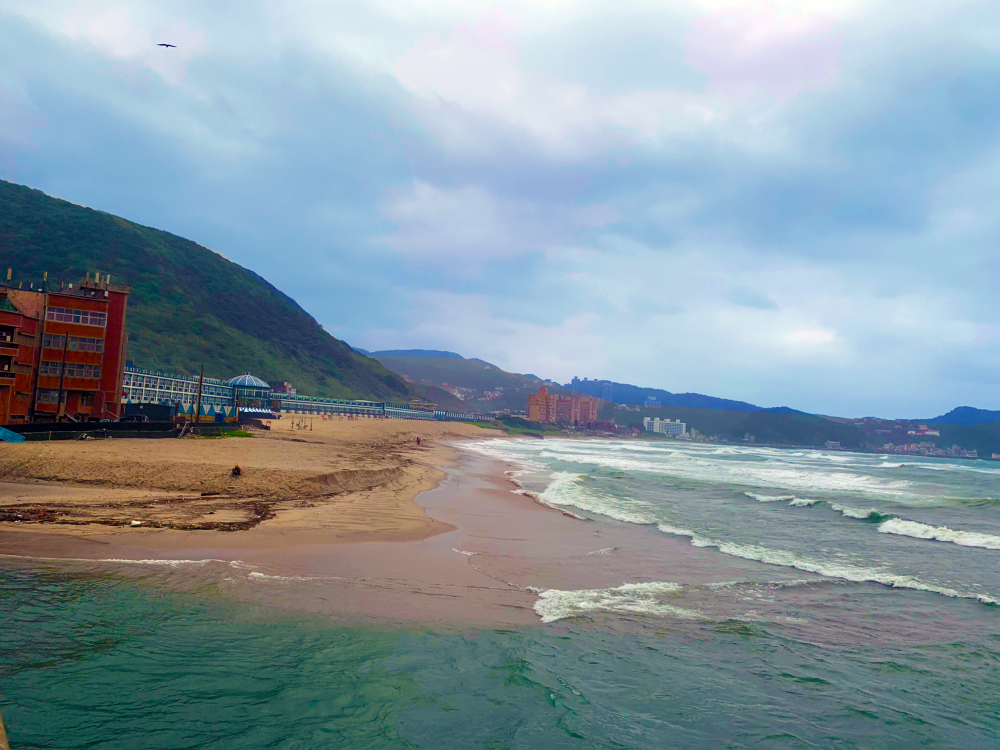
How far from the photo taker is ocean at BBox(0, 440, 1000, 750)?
207 inches

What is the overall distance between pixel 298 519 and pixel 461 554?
462 centimetres

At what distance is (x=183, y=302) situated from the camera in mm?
141625

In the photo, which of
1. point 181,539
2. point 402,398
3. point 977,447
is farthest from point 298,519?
point 977,447

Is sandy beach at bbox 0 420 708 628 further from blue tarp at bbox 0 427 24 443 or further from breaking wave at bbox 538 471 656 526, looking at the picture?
breaking wave at bbox 538 471 656 526

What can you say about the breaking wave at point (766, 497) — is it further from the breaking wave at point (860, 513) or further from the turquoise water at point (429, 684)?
the turquoise water at point (429, 684)

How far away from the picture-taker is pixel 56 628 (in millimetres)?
6680

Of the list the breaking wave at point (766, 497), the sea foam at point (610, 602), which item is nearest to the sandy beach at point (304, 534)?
the sea foam at point (610, 602)

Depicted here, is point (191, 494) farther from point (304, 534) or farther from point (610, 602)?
point (610, 602)

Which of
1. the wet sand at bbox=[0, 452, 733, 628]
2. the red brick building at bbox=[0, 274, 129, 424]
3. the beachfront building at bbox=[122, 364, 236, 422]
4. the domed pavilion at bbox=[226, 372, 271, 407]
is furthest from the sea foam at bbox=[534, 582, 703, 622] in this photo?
the domed pavilion at bbox=[226, 372, 271, 407]

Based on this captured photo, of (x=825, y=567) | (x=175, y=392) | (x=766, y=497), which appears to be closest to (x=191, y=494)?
(x=825, y=567)

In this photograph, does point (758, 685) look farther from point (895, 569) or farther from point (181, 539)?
point (181, 539)

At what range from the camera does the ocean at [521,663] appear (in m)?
5.25

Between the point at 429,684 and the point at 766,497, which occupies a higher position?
the point at 429,684

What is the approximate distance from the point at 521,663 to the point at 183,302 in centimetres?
16186
